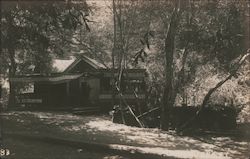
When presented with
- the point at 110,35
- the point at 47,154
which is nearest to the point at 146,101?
the point at 110,35

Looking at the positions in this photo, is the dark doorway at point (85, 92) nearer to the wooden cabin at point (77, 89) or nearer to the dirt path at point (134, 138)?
the wooden cabin at point (77, 89)

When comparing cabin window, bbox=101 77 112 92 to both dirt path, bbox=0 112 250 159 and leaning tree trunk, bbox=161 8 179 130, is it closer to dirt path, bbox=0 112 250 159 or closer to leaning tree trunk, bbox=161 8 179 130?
dirt path, bbox=0 112 250 159

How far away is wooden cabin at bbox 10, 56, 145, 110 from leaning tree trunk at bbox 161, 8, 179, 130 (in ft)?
35.7

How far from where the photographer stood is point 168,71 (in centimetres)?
2217

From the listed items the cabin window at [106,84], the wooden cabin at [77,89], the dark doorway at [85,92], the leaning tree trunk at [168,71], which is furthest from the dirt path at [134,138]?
the dark doorway at [85,92]

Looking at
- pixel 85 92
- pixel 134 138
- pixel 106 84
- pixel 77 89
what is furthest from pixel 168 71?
pixel 77 89

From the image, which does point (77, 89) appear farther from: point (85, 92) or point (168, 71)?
point (168, 71)

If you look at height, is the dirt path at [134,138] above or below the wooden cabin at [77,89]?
below

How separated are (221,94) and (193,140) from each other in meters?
18.0

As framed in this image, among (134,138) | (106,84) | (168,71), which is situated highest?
(168,71)

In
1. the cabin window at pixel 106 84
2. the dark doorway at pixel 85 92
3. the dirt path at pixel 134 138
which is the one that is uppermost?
the cabin window at pixel 106 84

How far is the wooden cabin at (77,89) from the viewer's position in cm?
3488

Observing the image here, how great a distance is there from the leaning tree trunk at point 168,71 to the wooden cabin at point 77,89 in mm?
10884

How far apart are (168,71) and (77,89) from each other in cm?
1833
